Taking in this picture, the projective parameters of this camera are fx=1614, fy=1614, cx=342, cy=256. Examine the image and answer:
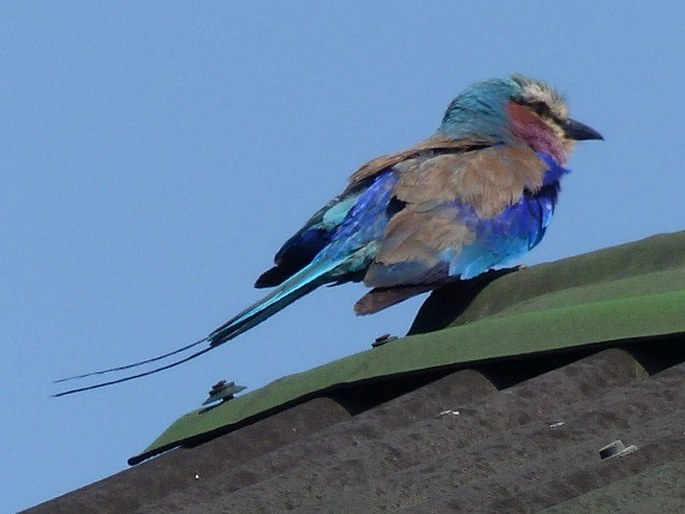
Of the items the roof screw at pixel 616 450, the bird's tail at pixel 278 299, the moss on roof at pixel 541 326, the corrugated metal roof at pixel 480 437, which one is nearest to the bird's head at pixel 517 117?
the bird's tail at pixel 278 299

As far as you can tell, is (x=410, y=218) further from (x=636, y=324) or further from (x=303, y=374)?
(x=636, y=324)

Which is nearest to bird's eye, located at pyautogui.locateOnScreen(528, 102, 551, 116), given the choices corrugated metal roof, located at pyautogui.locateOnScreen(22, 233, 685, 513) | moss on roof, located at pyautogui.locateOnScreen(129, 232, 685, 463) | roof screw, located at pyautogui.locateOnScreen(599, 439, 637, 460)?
moss on roof, located at pyautogui.locateOnScreen(129, 232, 685, 463)

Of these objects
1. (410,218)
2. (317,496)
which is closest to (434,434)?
(317,496)

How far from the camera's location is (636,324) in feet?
10.6

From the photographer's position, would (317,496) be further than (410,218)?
No

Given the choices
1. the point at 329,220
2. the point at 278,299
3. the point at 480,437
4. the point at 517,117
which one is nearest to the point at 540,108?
the point at 517,117

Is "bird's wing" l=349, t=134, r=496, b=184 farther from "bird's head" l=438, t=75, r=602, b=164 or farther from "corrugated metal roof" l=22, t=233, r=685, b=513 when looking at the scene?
"corrugated metal roof" l=22, t=233, r=685, b=513

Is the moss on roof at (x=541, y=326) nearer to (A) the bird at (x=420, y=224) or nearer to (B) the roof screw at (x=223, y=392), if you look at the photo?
(B) the roof screw at (x=223, y=392)

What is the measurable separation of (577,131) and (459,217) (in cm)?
175

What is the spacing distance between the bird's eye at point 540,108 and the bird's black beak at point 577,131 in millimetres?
99

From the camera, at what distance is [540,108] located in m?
7.38

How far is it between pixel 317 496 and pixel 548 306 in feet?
3.74

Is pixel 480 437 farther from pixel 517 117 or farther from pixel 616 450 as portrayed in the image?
pixel 517 117

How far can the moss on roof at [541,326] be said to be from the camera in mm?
3279
